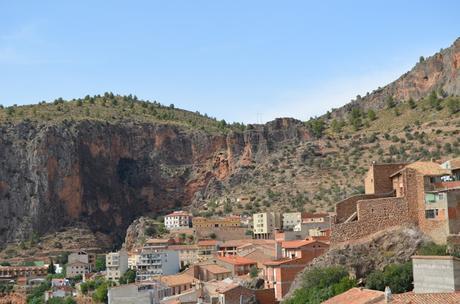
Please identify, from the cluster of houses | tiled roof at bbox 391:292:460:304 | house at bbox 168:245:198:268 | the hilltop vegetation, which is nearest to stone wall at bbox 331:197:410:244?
the cluster of houses

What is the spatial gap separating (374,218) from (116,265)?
55018mm

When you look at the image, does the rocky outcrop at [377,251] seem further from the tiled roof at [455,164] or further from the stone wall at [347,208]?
the tiled roof at [455,164]

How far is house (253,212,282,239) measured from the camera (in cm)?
10147

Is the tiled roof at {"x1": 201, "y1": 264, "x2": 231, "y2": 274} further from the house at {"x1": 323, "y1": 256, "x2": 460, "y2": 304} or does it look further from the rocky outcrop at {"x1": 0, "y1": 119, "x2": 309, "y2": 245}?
the rocky outcrop at {"x1": 0, "y1": 119, "x2": 309, "y2": 245}

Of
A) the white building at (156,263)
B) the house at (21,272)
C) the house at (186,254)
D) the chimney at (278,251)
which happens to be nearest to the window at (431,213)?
the chimney at (278,251)

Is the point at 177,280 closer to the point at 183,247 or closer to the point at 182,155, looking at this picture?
the point at 183,247

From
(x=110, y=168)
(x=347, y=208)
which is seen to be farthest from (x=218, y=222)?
(x=347, y=208)

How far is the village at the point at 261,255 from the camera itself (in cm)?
4450

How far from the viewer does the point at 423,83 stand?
5684 inches

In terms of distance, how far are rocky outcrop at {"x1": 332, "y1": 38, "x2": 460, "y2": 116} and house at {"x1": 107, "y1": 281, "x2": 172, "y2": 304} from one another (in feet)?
236

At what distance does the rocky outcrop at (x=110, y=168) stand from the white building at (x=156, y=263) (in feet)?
119

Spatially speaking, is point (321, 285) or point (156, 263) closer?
point (321, 285)

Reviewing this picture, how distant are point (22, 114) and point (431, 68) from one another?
66.8m

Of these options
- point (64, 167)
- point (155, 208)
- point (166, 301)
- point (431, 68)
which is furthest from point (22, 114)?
point (166, 301)
